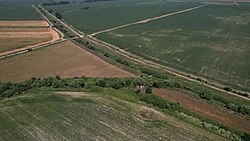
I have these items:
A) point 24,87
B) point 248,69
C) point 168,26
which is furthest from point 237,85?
point 168,26

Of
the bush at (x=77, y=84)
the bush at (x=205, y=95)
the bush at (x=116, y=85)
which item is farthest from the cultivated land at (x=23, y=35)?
the bush at (x=205, y=95)

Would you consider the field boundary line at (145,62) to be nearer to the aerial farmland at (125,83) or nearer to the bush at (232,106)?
the aerial farmland at (125,83)

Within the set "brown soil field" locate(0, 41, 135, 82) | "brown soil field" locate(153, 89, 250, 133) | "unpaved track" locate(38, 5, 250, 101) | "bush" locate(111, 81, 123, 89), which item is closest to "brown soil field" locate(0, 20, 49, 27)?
"unpaved track" locate(38, 5, 250, 101)

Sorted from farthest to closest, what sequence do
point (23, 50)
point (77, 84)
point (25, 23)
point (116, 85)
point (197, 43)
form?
point (25, 23), point (197, 43), point (23, 50), point (77, 84), point (116, 85)

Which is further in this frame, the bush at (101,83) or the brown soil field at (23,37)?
the brown soil field at (23,37)

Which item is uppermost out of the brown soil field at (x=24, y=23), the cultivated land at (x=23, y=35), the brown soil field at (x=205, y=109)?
the brown soil field at (x=205, y=109)

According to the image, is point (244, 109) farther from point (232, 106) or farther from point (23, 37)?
point (23, 37)

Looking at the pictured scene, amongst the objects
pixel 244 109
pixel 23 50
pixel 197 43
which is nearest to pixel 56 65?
pixel 23 50
